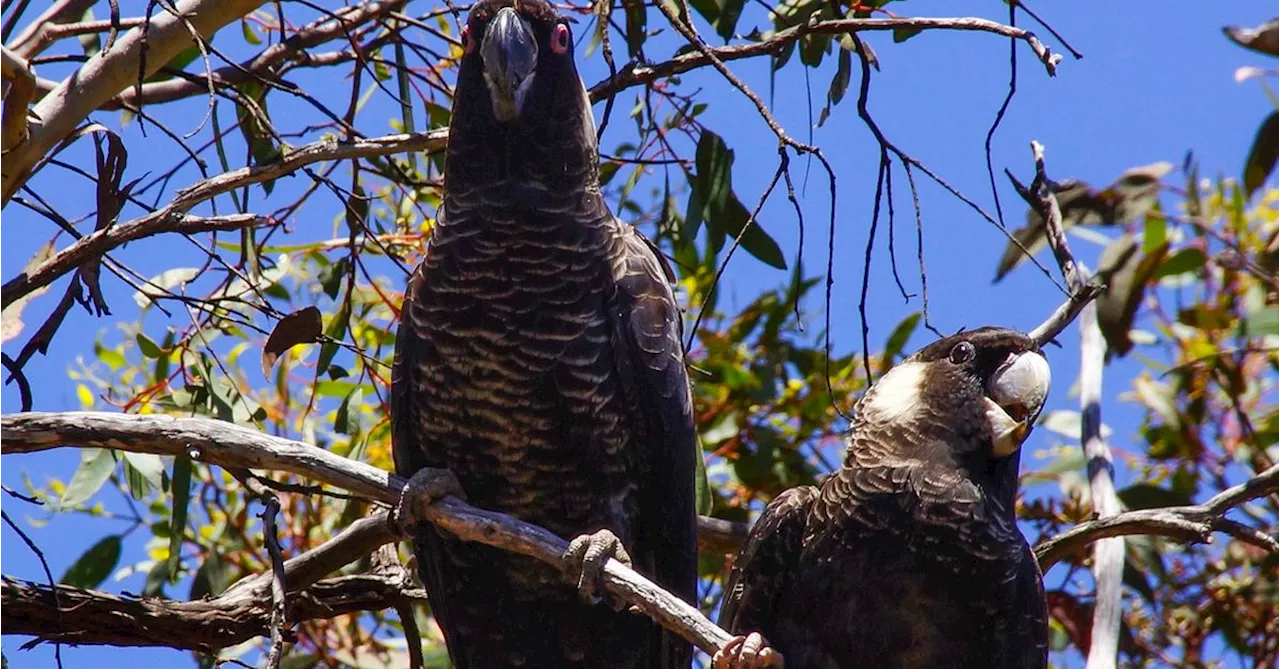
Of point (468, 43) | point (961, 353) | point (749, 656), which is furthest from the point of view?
point (961, 353)

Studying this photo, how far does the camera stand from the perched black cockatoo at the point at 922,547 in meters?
2.61

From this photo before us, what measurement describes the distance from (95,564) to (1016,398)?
2.35 metres

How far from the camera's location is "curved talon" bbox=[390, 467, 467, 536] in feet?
8.22

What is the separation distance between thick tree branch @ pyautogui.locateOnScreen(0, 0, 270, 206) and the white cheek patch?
144 centimetres

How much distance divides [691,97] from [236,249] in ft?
4.06

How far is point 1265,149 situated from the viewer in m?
3.53

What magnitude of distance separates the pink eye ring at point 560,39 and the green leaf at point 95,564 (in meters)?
1.88

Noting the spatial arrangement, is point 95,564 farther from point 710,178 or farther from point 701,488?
point 710,178

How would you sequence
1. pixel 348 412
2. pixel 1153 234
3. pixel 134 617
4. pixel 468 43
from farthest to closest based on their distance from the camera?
pixel 1153 234 < pixel 348 412 < pixel 468 43 < pixel 134 617

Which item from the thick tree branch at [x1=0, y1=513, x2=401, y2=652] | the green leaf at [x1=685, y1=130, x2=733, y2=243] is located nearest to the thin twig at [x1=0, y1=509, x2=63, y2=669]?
the thick tree branch at [x1=0, y1=513, x2=401, y2=652]

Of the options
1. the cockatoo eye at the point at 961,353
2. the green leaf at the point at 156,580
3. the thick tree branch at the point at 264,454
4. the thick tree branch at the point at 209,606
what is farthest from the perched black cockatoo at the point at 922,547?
the green leaf at the point at 156,580

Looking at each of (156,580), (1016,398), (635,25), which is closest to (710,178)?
(635,25)

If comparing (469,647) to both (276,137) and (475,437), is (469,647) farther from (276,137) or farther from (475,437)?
(276,137)

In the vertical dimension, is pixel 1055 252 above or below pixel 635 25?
below
